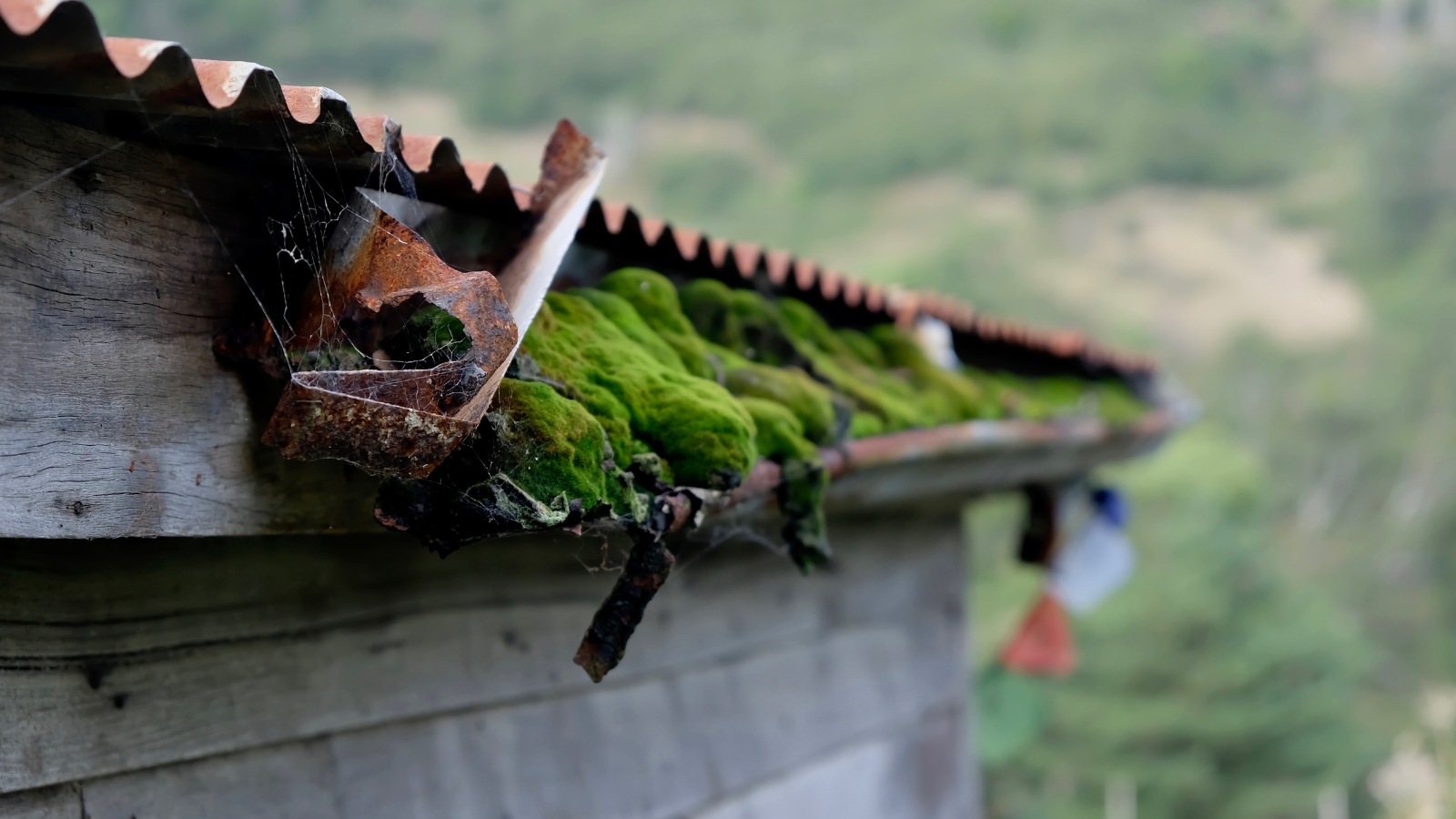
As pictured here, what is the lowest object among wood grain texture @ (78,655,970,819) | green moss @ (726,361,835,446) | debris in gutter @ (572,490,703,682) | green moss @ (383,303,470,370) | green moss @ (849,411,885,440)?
wood grain texture @ (78,655,970,819)

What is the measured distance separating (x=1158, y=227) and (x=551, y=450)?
50055 millimetres

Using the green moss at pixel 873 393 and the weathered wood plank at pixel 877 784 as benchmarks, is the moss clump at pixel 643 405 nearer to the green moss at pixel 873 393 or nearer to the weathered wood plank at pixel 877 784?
the green moss at pixel 873 393

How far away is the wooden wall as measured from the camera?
53.4 inches

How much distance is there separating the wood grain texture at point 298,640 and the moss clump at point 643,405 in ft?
1.49

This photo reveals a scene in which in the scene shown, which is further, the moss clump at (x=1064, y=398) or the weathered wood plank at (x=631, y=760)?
A: the moss clump at (x=1064, y=398)

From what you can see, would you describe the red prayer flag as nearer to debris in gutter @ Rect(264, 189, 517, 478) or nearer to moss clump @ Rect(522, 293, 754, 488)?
moss clump @ Rect(522, 293, 754, 488)

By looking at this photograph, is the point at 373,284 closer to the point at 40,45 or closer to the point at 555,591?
the point at 40,45

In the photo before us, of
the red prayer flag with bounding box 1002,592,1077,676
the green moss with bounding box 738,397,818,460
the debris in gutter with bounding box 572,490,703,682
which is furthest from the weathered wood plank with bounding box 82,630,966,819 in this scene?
the red prayer flag with bounding box 1002,592,1077,676

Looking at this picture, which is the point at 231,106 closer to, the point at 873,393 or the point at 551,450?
the point at 551,450

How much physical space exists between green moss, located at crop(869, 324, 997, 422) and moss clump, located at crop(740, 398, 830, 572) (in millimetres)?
1118

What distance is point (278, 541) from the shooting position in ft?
5.27

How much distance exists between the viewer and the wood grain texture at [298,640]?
132 cm

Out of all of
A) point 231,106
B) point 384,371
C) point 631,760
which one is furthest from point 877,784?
point 231,106

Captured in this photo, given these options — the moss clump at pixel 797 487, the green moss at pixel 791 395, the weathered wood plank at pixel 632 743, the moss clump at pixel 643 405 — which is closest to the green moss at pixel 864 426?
the green moss at pixel 791 395
